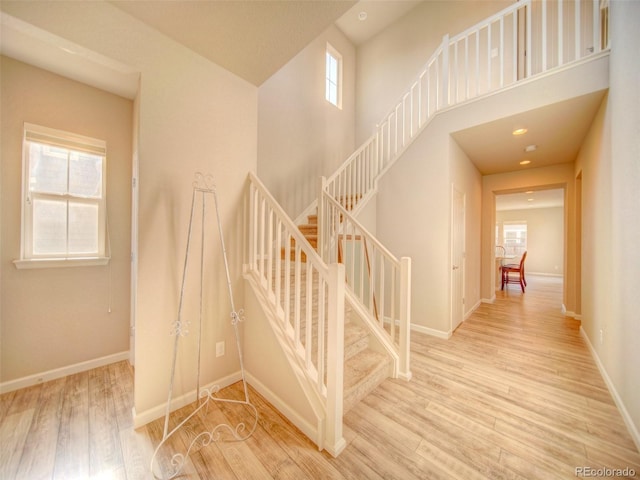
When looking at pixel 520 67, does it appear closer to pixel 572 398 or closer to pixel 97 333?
pixel 572 398

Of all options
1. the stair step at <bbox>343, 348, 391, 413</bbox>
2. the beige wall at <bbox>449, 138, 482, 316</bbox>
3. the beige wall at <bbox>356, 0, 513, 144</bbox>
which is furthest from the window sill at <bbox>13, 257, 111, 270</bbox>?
the beige wall at <bbox>356, 0, 513, 144</bbox>

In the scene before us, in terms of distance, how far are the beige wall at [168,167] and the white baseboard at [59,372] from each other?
1.15m

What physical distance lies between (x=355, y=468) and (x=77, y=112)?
11.7 ft

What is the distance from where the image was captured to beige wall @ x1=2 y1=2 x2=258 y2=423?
5.18 ft

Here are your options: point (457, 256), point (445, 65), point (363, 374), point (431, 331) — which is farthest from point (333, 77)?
point (363, 374)

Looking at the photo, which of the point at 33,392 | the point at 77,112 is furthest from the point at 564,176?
the point at 33,392

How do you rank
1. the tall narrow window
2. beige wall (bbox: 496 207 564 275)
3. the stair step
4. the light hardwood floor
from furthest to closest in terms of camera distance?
beige wall (bbox: 496 207 564 275), the tall narrow window, the stair step, the light hardwood floor

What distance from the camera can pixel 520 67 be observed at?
13.5 ft

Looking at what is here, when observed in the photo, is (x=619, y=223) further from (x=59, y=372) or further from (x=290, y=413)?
(x=59, y=372)

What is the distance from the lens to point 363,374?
2.06 m

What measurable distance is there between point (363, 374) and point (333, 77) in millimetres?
5627

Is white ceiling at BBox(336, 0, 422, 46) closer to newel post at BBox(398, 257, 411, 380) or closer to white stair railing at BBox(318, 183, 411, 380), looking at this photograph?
white stair railing at BBox(318, 183, 411, 380)

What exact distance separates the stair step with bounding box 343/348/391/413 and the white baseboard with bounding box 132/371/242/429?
100cm

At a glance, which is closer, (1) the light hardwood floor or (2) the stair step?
(1) the light hardwood floor
